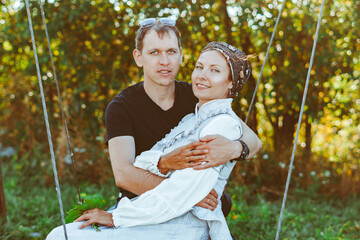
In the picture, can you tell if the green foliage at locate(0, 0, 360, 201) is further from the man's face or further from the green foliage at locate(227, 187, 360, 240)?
the man's face

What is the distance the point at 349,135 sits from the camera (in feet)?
17.0

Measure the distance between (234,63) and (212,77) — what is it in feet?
0.43

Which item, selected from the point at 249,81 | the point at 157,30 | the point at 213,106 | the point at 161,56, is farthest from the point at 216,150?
the point at 249,81

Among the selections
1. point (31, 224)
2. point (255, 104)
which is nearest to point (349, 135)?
point (255, 104)

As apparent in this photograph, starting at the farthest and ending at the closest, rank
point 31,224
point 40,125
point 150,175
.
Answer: point 40,125, point 31,224, point 150,175

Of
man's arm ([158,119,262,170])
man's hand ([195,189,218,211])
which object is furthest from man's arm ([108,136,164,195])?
man's hand ([195,189,218,211])

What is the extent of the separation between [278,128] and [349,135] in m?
0.84

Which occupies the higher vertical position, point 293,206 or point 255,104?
point 255,104

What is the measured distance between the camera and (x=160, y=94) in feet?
8.20

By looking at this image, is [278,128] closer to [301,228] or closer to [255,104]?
[255,104]

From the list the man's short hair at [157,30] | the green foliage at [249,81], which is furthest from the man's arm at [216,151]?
the green foliage at [249,81]

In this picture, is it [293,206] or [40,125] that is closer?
[293,206]

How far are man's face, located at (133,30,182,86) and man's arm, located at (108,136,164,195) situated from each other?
1.32 feet

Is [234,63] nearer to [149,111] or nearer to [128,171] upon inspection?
[149,111]
